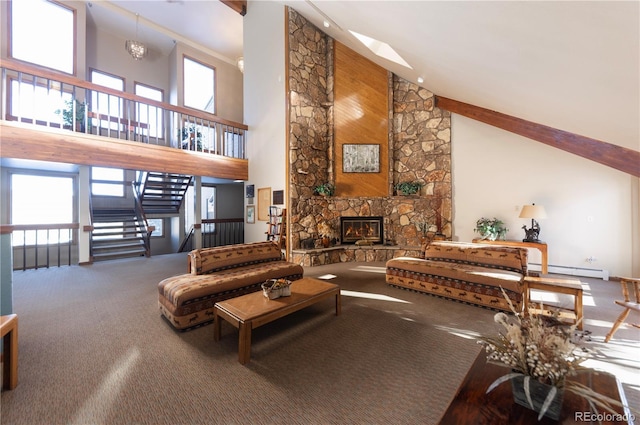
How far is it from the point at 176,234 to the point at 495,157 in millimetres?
9633

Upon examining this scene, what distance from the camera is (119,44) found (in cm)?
783

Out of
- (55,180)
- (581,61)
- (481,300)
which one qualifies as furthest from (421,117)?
(55,180)

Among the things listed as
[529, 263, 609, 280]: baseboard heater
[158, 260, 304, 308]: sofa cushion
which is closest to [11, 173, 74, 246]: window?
[158, 260, 304, 308]: sofa cushion

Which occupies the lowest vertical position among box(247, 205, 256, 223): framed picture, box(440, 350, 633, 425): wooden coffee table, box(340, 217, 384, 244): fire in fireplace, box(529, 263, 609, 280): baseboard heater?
box(529, 263, 609, 280): baseboard heater

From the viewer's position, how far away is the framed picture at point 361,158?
6.75 metres

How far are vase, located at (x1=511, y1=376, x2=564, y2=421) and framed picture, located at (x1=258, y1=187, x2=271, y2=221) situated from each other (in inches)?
232

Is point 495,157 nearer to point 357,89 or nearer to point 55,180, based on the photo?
point 357,89

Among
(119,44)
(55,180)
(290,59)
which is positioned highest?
(119,44)

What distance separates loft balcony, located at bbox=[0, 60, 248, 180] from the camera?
4281mm

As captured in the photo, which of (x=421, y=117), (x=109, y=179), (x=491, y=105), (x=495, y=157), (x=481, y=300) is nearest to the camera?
(x=481, y=300)

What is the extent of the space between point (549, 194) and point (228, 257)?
20.6 feet

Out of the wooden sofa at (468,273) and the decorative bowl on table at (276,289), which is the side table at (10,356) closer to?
the decorative bowl on table at (276,289)

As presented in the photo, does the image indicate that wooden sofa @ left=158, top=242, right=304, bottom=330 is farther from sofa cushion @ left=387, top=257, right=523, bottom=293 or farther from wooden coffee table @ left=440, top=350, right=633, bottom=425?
wooden coffee table @ left=440, top=350, right=633, bottom=425

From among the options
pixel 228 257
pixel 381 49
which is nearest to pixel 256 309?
pixel 228 257
